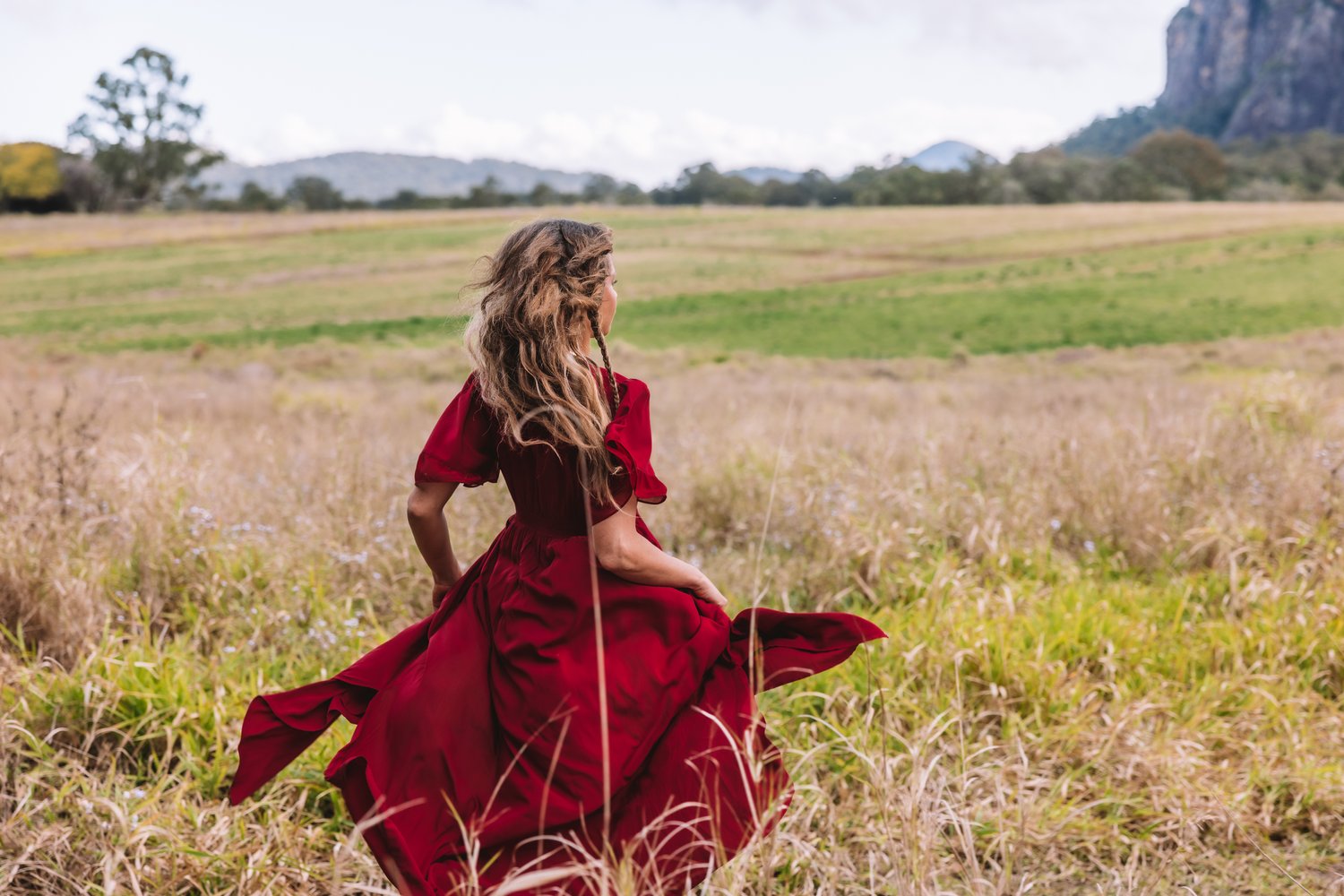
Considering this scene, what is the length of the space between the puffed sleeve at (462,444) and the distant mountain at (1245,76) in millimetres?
157813

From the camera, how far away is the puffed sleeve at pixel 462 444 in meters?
2.34

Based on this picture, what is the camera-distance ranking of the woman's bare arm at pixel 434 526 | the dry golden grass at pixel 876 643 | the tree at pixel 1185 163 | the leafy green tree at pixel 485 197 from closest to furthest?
the woman's bare arm at pixel 434 526 < the dry golden grass at pixel 876 643 < the tree at pixel 1185 163 < the leafy green tree at pixel 485 197

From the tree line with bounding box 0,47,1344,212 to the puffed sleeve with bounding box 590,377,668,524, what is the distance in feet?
206

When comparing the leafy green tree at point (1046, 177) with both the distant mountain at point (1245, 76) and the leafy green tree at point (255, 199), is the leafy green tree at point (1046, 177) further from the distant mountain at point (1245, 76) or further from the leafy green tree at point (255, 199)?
the distant mountain at point (1245, 76)

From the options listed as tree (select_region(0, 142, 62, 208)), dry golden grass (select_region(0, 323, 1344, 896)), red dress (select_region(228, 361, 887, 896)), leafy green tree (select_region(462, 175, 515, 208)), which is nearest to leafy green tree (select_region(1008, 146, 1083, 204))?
leafy green tree (select_region(462, 175, 515, 208))

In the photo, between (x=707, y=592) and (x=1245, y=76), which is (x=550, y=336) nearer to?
(x=707, y=592)

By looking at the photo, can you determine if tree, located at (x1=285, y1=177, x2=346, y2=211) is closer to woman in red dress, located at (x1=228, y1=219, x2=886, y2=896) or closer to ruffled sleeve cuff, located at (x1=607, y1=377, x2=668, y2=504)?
woman in red dress, located at (x1=228, y1=219, x2=886, y2=896)

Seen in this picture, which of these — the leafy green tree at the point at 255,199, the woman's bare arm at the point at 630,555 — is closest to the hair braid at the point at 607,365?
the woman's bare arm at the point at 630,555

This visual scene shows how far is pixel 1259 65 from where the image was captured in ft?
509

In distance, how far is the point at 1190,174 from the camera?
271ft

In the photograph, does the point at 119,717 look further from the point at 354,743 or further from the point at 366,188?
the point at 366,188

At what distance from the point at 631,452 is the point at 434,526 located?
1.85 ft

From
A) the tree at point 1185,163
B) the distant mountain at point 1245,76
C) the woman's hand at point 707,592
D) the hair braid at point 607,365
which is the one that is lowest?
the woman's hand at point 707,592

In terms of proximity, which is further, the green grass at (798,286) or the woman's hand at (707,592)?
the green grass at (798,286)
